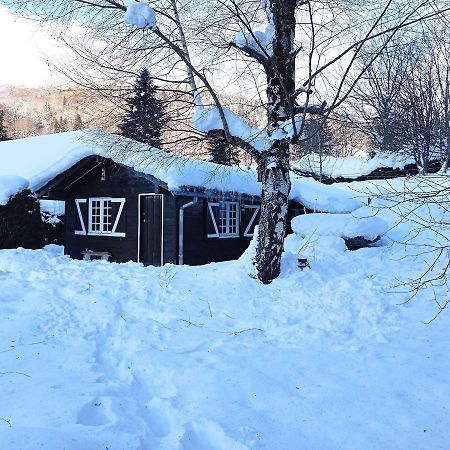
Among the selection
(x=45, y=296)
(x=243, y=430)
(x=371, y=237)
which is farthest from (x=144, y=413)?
(x=371, y=237)

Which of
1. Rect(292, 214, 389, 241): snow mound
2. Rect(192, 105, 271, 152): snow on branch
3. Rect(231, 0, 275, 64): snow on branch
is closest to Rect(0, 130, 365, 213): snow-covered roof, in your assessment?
Rect(292, 214, 389, 241): snow mound

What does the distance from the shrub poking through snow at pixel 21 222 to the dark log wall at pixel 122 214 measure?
2669 millimetres

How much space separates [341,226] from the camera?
10109 millimetres

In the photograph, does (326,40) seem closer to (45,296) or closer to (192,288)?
(192,288)

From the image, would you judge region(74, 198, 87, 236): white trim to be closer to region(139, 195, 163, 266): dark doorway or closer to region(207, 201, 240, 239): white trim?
region(139, 195, 163, 266): dark doorway

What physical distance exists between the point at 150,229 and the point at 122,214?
1274mm

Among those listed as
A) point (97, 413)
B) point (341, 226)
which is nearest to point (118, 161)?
point (341, 226)

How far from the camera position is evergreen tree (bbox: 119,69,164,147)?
7652mm

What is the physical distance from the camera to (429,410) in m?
3.74

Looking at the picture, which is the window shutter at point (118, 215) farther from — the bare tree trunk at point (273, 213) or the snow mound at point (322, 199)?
the bare tree trunk at point (273, 213)

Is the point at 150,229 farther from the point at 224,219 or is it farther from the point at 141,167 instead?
the point at 224,219

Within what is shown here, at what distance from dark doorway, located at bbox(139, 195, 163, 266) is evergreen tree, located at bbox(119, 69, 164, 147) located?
16.9 ft

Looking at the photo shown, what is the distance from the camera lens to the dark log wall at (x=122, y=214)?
12773 millimetres

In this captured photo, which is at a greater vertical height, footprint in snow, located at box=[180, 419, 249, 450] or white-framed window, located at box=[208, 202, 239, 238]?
white-framed window, located at box=[208, 202, 239, 238]
